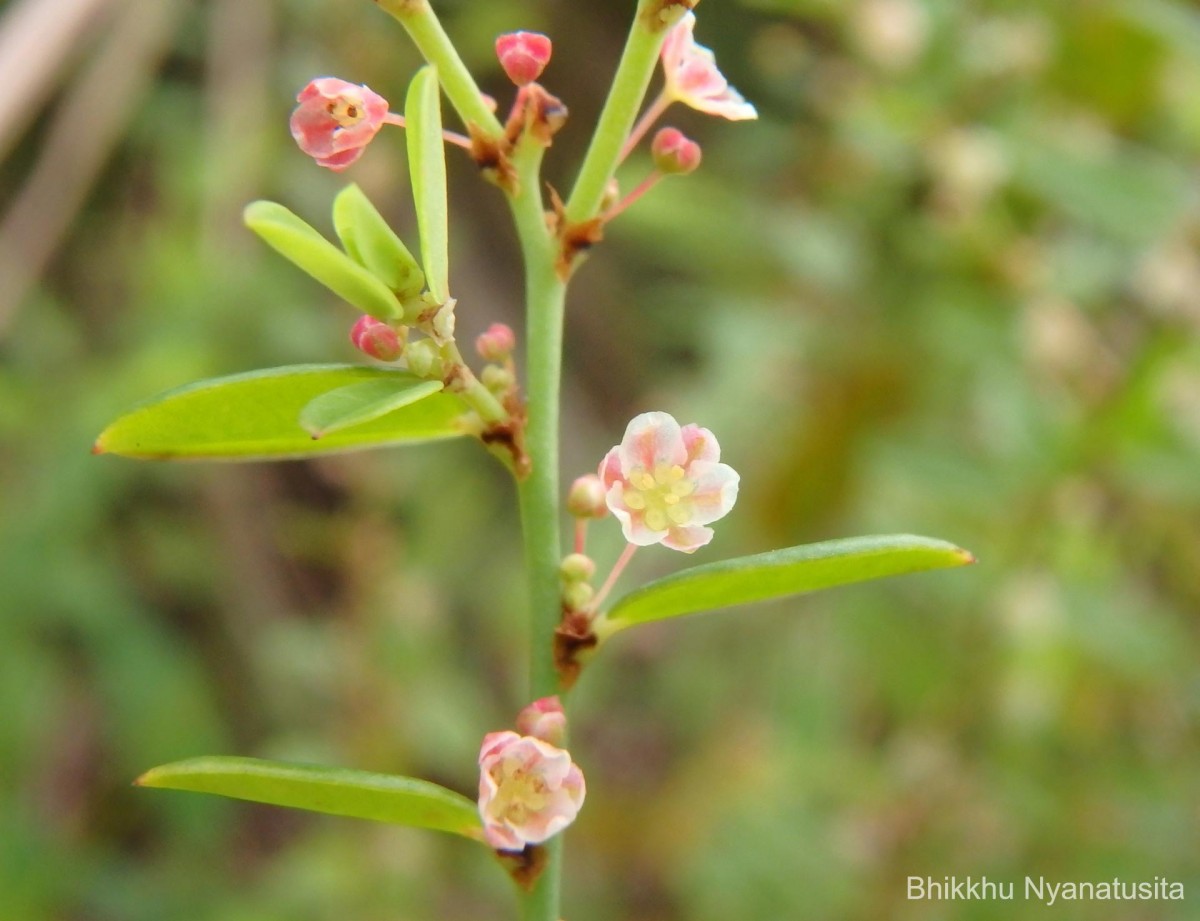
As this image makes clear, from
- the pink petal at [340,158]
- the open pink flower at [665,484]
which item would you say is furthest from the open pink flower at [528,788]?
the pink petal at [340,158]

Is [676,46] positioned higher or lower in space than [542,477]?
higher

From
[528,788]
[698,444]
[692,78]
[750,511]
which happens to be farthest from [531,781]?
[750,511]

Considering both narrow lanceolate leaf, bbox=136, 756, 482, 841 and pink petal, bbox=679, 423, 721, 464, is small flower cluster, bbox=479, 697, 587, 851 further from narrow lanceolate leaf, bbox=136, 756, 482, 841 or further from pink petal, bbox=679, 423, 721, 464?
pink petal, bbox=679, 423, 721, 464

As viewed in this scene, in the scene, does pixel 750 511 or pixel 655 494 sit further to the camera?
pixel 750 511

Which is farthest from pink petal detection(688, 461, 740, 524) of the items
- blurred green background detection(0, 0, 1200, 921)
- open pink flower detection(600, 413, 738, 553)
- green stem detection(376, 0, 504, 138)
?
blurred green background detection(0, 0, 1200, 921)

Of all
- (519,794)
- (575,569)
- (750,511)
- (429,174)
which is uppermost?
(429,174)

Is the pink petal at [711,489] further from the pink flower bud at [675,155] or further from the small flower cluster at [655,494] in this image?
the pink flower bud at [675,155]

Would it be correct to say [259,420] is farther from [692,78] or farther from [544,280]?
[692,78]

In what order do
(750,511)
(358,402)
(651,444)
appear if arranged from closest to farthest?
(358,402) < (651,444) < (750,511)
